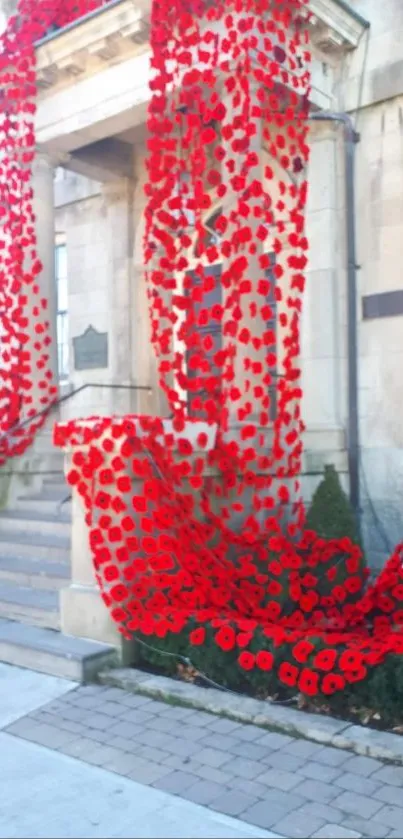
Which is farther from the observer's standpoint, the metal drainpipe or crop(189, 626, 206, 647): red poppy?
the metal drainpipe

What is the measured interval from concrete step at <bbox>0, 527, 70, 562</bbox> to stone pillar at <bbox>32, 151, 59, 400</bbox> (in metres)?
1.87

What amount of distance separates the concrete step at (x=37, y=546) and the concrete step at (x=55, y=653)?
3.77 ft

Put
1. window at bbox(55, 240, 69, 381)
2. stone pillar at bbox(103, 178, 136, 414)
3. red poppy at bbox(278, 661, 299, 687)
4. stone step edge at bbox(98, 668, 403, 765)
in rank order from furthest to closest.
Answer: window at bbox(55, 240, 69, 381), stone pillar at bbox(103, 178, 136, 414), red poppy at bbox(278, 661, 299, 687), stone step edge at bbox(98, 668, 403, 765)

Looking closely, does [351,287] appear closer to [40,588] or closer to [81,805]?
[40,588]

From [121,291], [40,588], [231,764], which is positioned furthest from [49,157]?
[231,764]

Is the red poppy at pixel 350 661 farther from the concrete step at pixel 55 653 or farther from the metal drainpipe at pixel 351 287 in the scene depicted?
the metal drainpipe at pixel 351 287

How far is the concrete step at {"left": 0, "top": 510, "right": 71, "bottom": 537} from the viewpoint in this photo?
7.90 meters

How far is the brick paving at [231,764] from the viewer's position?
353cm

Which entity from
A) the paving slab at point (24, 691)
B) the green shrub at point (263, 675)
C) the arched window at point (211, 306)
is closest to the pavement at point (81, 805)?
the paving slab at point (24, 691)

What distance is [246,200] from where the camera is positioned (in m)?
7.16

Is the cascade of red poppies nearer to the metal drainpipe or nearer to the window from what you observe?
the metal drainpipe

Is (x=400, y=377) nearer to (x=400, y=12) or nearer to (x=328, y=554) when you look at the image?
(x=328, y=554)

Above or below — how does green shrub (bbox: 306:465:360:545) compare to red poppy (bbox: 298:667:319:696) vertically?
above

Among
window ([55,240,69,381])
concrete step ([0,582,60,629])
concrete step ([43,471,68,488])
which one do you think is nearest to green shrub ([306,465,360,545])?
concrete step ([0,582,60,629])
